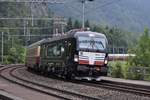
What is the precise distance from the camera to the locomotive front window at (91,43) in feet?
96.7

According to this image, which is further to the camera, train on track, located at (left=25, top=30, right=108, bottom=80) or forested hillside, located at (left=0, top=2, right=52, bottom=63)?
forested hillside, located at (left=0, top=2, right=52, bottom=63)

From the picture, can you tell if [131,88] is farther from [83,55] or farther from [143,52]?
[143,52]

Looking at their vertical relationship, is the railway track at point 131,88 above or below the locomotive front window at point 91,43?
below

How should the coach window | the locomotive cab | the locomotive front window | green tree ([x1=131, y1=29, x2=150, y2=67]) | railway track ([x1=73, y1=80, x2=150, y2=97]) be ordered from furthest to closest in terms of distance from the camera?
green tree ([x1=131, y1=29, x2=150, y2=67]) < the coach window < the locomotive front window < the locomotive cab < railway track ([x1=73, y1=80, x2=150, y2=97])

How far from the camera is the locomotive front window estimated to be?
29.5 m

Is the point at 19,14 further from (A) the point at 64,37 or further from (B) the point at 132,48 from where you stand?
(A) the point at 64,37

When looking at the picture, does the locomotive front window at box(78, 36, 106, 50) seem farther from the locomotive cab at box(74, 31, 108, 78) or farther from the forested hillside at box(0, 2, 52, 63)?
the forested hillside at box(0, 2, 52, 63)

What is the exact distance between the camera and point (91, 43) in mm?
29781

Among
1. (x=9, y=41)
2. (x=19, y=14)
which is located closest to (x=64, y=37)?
(x=19, y=14)

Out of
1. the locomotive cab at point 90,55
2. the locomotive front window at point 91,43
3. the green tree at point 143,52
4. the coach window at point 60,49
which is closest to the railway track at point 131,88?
the locomotive cab at point 90,55

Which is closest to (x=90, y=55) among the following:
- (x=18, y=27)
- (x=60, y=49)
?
(x=60, y=49)

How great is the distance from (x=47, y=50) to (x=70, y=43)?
23.8 feet

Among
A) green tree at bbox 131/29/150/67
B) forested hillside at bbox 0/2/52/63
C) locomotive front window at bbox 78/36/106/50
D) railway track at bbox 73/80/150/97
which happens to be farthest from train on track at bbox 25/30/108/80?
forested hillside at bbox 0/2/52/63

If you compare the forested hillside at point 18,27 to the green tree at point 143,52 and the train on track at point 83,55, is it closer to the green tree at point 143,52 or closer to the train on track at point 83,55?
the green tree at point 143,52
